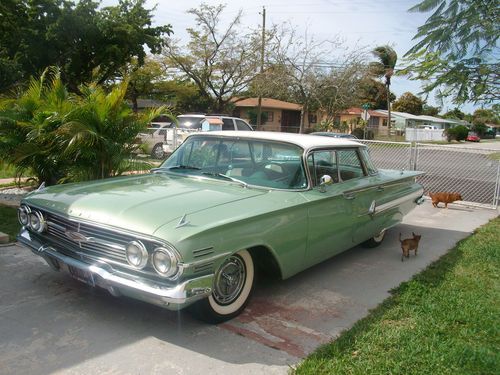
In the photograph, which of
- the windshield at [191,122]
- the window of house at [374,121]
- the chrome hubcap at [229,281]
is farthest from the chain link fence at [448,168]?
the window of house at [374,121]

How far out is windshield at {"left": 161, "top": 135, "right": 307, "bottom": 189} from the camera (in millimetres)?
4629

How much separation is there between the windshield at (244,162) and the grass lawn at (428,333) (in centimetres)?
149

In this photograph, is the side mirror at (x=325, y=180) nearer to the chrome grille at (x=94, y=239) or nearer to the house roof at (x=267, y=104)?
the chrome grille at (x=94, y=239)

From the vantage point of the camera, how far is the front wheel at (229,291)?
3678 mm

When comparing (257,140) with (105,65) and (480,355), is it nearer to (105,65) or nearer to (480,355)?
(480,355)

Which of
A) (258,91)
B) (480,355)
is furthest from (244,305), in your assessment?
(258,91)

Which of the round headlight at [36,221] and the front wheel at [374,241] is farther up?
the round headlight at [36,221]

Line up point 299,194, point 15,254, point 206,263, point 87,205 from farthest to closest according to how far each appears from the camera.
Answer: point 15,254
point 299,194
point 87,205
point 206,263

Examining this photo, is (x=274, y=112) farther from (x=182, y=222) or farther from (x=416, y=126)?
(x=182, y=222)

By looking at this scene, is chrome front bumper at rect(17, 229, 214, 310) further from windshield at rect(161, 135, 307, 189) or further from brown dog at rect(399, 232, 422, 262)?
brown dog at rect(399, 232, 422, 262)

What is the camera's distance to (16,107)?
25.6ft

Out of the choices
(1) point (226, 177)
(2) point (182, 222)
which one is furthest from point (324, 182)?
(2) point (182, 222)

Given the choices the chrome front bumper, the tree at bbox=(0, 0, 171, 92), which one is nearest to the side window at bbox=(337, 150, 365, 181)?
the chrome front bumper

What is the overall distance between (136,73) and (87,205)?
2958cm
